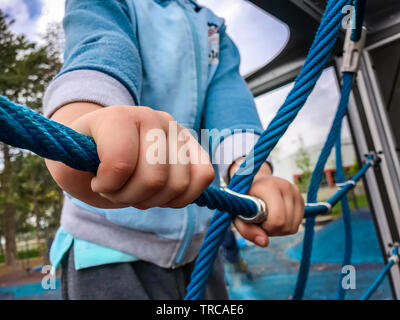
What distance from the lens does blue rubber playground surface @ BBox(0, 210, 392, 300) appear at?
1.15 metres

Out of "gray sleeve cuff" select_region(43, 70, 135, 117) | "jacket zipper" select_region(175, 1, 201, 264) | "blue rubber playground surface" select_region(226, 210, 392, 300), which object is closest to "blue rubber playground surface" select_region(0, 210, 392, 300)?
"blue rubber playground surface" select_region(226, 210, 392, 300)

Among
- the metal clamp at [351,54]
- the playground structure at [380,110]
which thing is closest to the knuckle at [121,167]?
the metal clamp at [351,54]

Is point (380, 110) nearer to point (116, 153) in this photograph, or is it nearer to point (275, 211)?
point (275, 211)

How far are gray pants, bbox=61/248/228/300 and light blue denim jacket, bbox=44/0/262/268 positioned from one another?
18 mm

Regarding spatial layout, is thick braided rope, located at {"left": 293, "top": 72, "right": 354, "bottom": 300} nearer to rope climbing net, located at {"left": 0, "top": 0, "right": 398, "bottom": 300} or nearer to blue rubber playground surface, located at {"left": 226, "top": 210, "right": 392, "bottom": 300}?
rope climbing net, located at {"left": 0, "top": 0, "right": 398, "bottom": 300}

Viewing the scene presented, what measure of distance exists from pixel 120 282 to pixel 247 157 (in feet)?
0.70

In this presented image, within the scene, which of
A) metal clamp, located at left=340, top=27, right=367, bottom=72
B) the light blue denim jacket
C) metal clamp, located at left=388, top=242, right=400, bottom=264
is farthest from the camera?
metal clamp, located at left=388, top=242, right=400, bottom=264

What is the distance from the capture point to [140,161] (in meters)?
0.12

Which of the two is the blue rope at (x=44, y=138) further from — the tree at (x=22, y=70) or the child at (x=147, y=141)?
the tree at (x=22, y=70)

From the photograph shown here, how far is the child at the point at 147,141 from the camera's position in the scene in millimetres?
122

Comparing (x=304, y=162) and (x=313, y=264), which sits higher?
(x=304, y=162)

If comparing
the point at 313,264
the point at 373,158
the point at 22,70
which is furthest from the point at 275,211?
the point at 313,264

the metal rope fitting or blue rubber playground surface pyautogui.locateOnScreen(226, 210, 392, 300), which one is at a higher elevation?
the metal rope fitting
